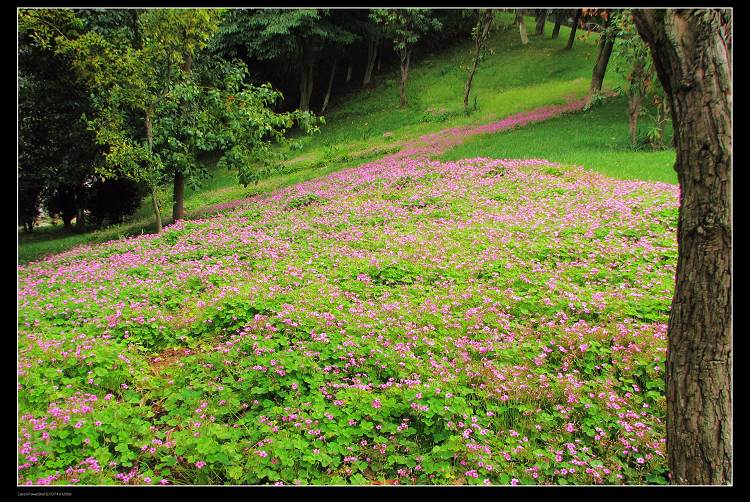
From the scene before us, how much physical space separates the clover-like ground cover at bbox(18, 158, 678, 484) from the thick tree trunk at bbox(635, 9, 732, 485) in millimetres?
813

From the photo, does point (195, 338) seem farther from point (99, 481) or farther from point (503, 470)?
point (503, 470)

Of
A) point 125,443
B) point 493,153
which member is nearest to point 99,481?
point 125,443

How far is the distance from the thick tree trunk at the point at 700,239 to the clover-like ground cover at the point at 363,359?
813 mm

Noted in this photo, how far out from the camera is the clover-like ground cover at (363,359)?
13.7ft

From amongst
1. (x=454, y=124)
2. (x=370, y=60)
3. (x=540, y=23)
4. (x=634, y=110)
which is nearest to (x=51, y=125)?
(x=454, y=124)

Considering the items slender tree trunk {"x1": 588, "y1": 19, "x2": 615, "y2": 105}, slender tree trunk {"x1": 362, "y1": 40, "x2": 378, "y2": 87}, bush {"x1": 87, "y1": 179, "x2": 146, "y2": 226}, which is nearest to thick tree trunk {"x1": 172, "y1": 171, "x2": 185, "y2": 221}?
bush {"x1": 87, "y1": 179, "x2": 146, "y2": 226}

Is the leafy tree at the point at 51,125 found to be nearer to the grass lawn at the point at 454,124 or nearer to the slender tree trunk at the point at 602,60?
the grass lawn at the point at 454,124

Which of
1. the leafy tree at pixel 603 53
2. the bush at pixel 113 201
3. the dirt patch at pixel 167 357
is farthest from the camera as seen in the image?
the bush at pixel 113 201

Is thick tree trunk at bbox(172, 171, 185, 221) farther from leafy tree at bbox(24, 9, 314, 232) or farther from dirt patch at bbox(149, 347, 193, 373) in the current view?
dirt patch at bbox(149, 347, 193, 373)

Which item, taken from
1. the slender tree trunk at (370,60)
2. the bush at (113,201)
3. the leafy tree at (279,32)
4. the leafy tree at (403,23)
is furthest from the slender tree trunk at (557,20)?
the bush at (113,201)

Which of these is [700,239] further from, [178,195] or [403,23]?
[403,23]

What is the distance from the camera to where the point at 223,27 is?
35.9 m

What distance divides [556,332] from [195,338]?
527 centimetres

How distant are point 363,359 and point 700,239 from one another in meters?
3.82
